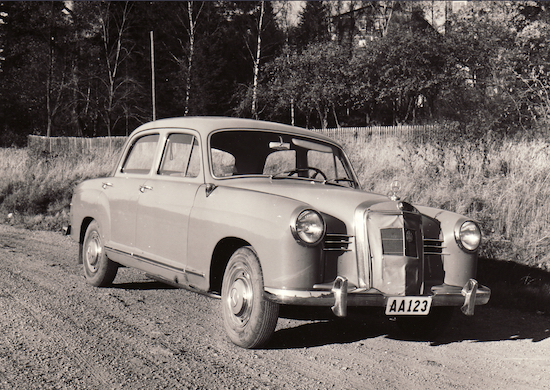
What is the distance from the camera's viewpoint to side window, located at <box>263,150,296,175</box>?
521cm

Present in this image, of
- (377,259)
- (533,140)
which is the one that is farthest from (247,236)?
(533,140)

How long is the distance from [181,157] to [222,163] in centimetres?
50

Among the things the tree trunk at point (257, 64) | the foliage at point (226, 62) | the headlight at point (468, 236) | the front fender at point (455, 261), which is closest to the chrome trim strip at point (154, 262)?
the front fender at point (455, 261)

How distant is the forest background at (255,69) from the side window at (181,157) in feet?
24.5

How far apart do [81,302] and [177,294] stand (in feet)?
3.23

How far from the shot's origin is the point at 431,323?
4.85 metres

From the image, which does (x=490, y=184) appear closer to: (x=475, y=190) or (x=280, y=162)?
(x=475, y=190)

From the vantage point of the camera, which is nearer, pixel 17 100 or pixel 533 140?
pixel 533 140

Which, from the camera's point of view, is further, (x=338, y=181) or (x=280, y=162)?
(x=338, y=181)

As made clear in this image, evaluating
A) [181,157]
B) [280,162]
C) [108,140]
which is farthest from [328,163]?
[108,140]

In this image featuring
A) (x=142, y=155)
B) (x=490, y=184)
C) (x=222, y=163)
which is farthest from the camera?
(x=490, y=184)

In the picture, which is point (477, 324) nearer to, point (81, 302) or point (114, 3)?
point (81, 302)

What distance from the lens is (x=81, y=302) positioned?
5441 millimetres

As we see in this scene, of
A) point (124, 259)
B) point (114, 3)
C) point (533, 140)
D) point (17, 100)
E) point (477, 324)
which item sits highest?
point (114, 3)
